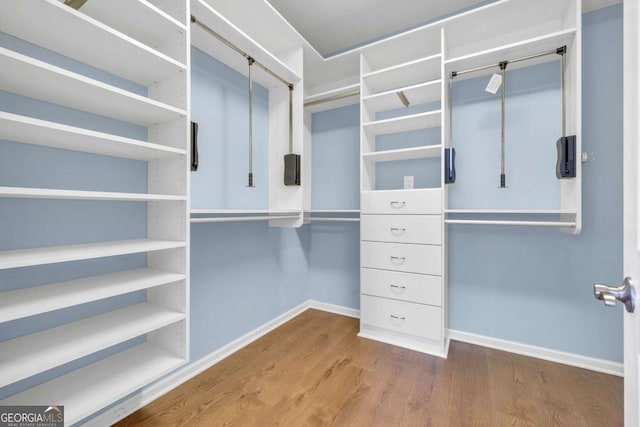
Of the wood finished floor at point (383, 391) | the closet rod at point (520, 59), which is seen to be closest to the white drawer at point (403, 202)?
the closet rod at point (520, 59)

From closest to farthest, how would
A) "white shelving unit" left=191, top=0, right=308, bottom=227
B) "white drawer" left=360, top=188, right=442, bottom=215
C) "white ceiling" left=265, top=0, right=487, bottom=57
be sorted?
1. "white shelving unit" left=191, top=0, right=308, bottom=227
2. "white drawer" left=360, top=188, right=442, bottom=215
3. "white ceiling" left=265, top=0, right=487, bottom=57

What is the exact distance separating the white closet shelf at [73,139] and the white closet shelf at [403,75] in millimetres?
1663

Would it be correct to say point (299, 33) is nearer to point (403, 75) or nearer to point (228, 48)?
point (228, 48)

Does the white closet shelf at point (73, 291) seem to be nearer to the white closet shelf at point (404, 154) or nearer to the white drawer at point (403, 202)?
the white drawer at point (403, 202)

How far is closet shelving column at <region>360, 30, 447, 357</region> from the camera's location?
1978mm

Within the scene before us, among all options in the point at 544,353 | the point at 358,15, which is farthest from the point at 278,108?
the point at 544,353

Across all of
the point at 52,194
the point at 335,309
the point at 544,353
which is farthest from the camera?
the point at 335,309

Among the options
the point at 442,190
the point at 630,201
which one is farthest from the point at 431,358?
the point at 630,201

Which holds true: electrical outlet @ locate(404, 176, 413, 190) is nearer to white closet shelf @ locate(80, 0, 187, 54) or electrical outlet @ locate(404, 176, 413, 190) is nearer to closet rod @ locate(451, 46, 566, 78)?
closet rod @ locate(451, 46, 566, 78)

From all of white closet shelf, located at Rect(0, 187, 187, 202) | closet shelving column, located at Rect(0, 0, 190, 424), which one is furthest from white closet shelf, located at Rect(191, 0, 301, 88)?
white closet shelf, located at Rect(0, 187, 187, 202)

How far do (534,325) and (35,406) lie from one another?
284 centimetres

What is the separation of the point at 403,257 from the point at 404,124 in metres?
1.08

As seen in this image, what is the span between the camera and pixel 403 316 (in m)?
2.09

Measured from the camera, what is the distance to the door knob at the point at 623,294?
0.52 metres
